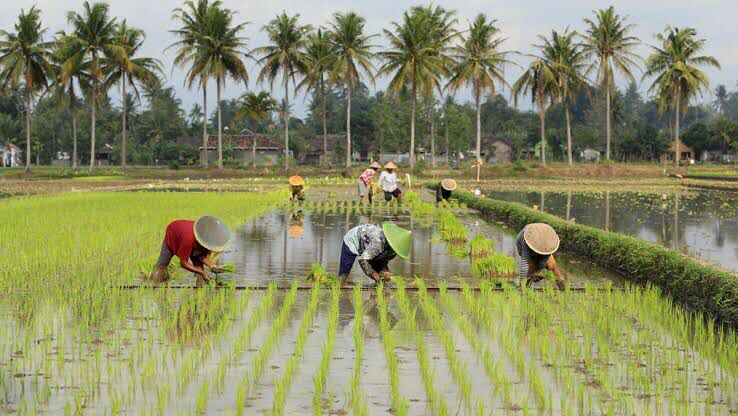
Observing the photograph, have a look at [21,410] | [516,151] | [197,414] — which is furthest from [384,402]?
[516,151]

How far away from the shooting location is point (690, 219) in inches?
714

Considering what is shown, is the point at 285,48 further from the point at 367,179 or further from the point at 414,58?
the point at 367,179

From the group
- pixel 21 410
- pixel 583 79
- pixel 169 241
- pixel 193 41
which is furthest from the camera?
pixel 583 79

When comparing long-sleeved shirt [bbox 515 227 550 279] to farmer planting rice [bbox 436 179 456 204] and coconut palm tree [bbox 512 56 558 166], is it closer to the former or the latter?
farmer planting rice [bbox 436 179 456 204]

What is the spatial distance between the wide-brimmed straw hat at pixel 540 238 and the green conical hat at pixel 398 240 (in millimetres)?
1046

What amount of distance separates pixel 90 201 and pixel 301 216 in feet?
20.2

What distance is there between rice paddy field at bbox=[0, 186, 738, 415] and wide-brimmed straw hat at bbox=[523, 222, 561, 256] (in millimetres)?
416

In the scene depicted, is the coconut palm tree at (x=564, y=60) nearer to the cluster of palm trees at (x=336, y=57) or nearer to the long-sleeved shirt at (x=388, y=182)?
the cluster of palm trees at (x=336, y=57)

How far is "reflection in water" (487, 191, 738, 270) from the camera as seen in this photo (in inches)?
513

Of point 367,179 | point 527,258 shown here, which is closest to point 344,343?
point 527,258

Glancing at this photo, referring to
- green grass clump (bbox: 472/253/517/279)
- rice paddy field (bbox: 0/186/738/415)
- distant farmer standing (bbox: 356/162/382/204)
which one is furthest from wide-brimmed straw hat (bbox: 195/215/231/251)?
distant farmer standing (bbox: 356/162/382/204)

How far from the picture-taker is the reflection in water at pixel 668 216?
13.0 metres

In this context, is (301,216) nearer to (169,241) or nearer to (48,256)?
(48,256)

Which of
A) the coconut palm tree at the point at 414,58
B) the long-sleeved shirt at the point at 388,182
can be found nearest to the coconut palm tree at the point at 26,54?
the coconut palm tree at the point at 414,58
